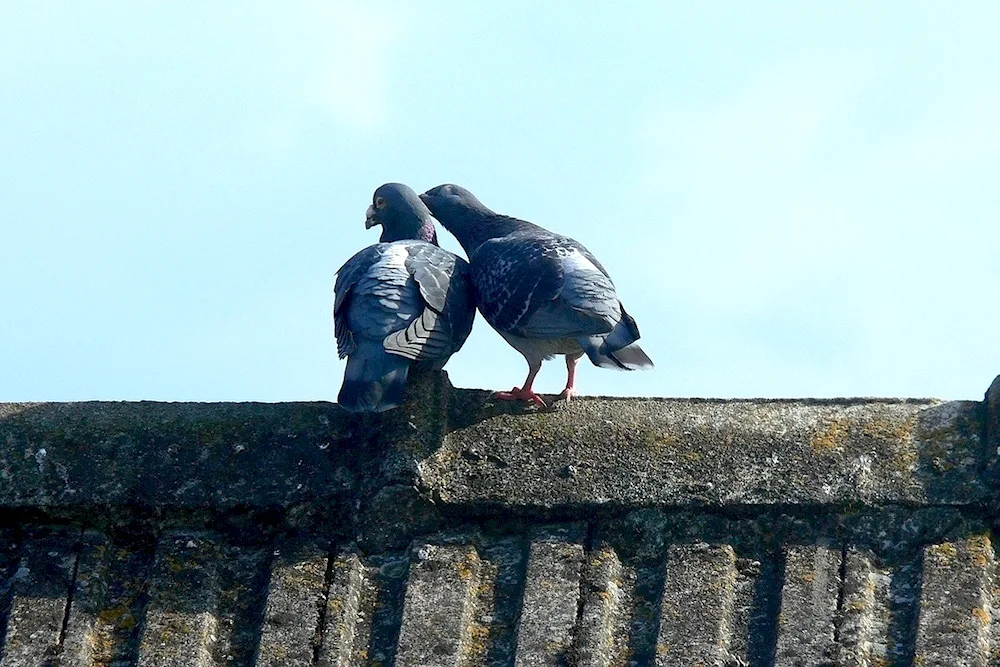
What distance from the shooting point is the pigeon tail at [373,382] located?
4.72 meters

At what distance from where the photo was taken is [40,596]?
4316 mm

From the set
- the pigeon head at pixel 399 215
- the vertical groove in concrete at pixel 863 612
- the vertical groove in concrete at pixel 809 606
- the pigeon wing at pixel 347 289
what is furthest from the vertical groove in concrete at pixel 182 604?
the pigeon head at pixel 399 215

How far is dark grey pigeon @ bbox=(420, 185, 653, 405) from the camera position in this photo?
5.72m

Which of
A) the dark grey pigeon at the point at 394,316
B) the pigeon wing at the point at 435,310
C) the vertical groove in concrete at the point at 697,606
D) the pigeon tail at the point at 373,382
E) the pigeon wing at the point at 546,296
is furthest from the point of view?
the pigeon wing at the point at 546,296

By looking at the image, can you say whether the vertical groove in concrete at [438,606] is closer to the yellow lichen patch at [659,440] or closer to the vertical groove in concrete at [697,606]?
the vertical groove in concrete at [697,606]

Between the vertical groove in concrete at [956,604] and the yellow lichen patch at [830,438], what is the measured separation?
1.33 feet

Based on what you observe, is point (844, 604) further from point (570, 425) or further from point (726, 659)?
point (570, 425)

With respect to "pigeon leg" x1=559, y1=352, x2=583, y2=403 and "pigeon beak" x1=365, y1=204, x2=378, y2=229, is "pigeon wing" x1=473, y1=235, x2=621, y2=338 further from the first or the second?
"pigeon beak" x1=365, y1=204, x2=378, y2=229

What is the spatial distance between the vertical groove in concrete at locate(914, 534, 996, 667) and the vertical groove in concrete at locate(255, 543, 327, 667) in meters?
1.38

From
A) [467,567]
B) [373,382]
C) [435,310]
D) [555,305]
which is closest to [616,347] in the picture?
[555,305]

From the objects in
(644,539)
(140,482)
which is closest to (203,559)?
(140,482)

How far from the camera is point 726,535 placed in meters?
4.32

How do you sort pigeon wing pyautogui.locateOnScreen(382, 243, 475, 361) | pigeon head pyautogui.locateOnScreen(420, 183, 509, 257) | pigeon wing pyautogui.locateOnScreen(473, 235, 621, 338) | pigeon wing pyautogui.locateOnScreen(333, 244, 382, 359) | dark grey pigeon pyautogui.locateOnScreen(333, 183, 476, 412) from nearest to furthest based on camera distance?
dark grey pigeon pyautogui.locateOnScreen(333, 183, 476, 412), pigeon wing pyautogui.locateOnScreen(382, 243, 475, 361), pigeon wing pyautogui.locateOnScreen(333, 244, 382, 359), pigeon wing pyautogui.locateOnScreen(473, 235, 621, 338), pigeon head pyautogui.locateOnScreen(420, 183, 509, 257)

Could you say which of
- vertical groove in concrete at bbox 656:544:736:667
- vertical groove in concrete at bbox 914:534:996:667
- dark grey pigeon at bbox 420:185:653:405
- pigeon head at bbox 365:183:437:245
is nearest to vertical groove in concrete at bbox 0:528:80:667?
vertical groove in concrete at bbox 656:544:736:667
